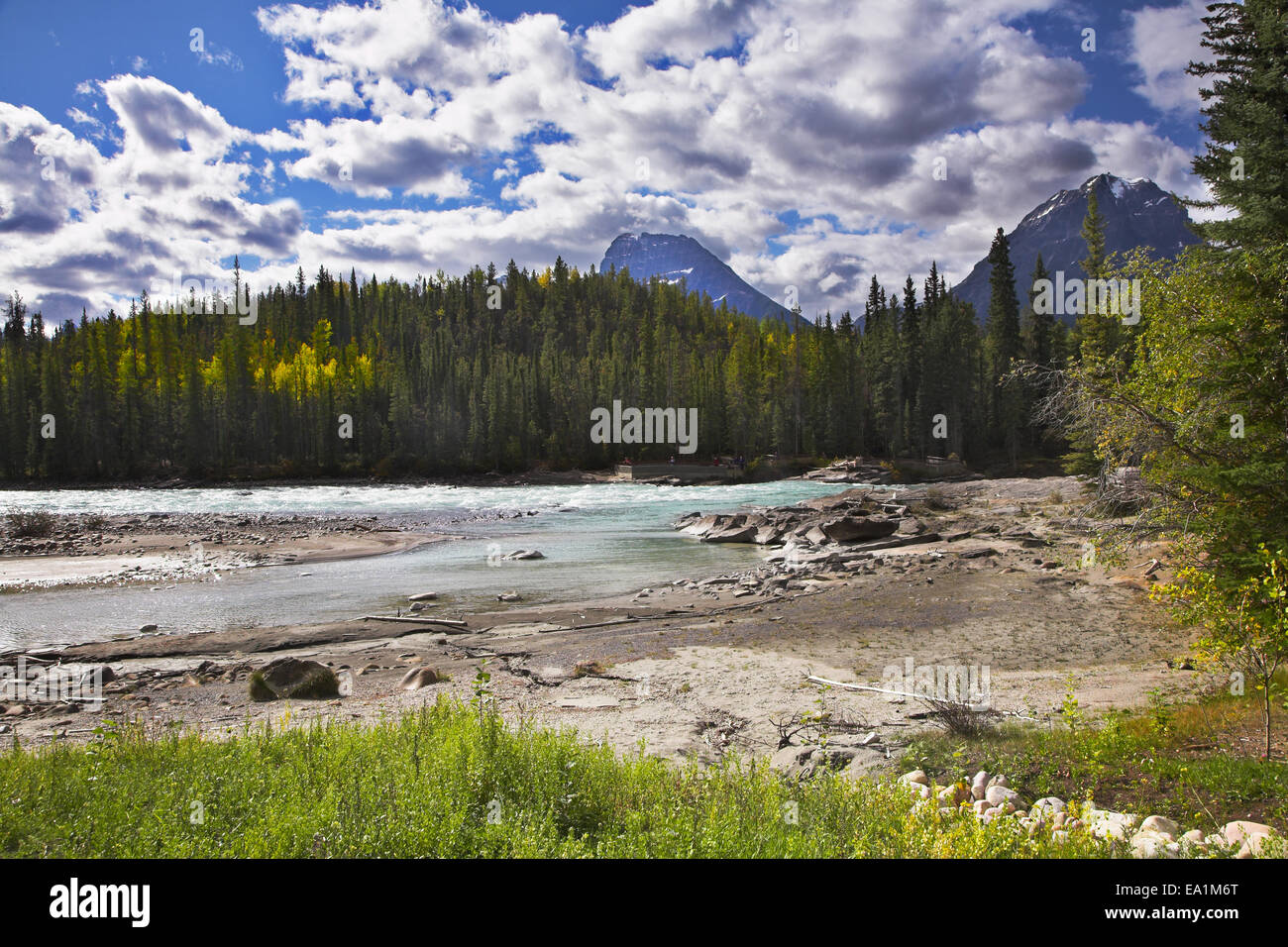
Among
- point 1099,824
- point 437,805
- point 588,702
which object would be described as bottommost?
point 588,702

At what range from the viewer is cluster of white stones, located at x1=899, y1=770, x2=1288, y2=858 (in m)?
4.79

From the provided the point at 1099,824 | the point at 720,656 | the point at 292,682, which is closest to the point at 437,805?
the point at 1099,824

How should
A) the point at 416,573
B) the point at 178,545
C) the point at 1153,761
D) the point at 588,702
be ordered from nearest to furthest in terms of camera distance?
the point at 1153,761 < the point at 588,702 < the point at 416,573 < the point at 178,545

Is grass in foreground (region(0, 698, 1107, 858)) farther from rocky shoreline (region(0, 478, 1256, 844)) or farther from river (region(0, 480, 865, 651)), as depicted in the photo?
river (region(0, 480, 865, 651))

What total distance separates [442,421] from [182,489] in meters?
31.9

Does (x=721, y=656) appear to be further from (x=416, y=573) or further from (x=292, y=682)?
(x=416, y=573)

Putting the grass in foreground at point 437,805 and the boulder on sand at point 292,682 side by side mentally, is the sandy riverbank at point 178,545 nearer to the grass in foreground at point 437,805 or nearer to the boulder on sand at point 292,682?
the boulder on sand at point 292,682

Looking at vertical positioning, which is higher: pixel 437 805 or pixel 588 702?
pixel 437 805

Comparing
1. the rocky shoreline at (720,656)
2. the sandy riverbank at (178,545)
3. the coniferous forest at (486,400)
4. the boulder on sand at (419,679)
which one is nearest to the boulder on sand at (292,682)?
the rocky shoreline at (720,656)

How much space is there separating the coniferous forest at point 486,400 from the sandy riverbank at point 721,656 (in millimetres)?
65686

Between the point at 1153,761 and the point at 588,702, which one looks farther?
the point at 588,702

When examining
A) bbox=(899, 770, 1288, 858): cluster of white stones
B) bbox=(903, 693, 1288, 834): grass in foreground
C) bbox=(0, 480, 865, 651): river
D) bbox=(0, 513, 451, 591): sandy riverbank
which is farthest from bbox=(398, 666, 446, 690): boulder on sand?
bbox=(0, 513, 451, 591): sandy riverbank

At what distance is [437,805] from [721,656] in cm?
891

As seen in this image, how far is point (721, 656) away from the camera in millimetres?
13273
